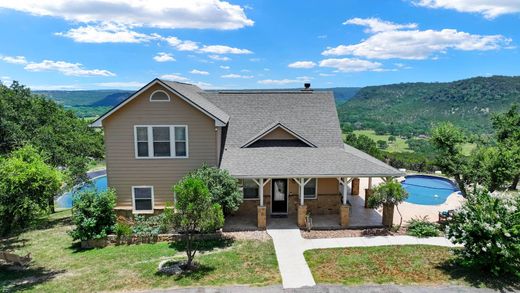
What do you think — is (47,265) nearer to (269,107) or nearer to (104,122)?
(104,122)

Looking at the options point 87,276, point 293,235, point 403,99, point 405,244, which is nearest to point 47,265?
point 87,276

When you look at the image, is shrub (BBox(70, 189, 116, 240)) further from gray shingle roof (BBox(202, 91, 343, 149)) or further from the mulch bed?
the mulch bed

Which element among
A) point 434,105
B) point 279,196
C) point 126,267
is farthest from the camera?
point 434,105

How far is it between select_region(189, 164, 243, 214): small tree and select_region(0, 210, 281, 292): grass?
1.97 meters

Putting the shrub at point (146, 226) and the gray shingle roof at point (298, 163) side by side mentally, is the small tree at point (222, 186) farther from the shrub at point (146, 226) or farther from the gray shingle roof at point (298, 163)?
the shrub at point (146, 226)

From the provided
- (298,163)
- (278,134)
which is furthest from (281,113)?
(298,163)

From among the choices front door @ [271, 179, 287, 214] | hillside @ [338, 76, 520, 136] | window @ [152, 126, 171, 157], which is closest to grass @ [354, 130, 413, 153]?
hillside @ [338, 76, 520, 136]

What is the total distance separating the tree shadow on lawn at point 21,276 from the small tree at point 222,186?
694 cm

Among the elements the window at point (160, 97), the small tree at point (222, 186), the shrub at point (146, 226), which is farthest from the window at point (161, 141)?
the shrub at point (146, 226)

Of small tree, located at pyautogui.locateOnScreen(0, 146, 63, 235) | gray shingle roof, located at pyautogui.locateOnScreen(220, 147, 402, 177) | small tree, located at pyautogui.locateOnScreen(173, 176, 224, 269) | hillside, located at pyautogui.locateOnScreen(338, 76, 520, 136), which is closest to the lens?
small tree, located at pyautogui.locateOnScreen(0, 146, 63, 235)

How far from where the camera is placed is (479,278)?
12.4 m

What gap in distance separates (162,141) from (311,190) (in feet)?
29.3

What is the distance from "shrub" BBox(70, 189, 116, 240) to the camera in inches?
650

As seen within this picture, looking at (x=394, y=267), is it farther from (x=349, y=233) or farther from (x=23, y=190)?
(x=23, y=190)
